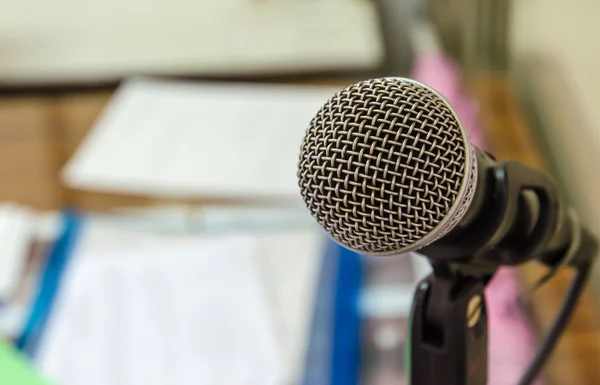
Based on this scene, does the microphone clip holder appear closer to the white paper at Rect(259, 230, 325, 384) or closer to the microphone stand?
the microphone stand

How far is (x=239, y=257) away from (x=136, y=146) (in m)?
0.28

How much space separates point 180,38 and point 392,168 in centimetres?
130

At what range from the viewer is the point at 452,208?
12.0 inches

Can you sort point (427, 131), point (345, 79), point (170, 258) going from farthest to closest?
point (345, 79) → point (170, 258) → point (427, 131)

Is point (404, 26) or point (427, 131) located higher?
point (427, 131)

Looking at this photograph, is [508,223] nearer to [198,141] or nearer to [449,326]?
[449,326]

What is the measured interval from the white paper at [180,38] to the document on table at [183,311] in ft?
1.66

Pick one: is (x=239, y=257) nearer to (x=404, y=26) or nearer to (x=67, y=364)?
(x=67, y=364)

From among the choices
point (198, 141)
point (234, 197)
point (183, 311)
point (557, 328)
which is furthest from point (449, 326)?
point (198, 141)

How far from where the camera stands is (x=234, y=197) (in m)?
1.00

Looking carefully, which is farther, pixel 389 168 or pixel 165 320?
pixel 165 320

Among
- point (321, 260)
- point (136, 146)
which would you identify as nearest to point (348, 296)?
point (321, 260)

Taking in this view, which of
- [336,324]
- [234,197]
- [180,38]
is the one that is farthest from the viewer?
[180,38]

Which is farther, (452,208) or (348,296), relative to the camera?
(348,296)
